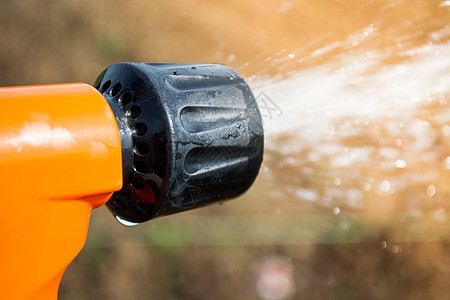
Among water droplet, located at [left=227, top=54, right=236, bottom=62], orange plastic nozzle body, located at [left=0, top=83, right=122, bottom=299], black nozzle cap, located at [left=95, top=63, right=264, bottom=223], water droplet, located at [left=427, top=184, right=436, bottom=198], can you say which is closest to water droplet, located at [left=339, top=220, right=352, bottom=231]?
water droplet, located at [left=427, top=184, right=436, bottom=198]

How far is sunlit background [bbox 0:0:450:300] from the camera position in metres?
1.47

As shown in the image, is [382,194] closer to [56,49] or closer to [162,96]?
[162,96]

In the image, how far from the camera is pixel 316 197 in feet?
5.13

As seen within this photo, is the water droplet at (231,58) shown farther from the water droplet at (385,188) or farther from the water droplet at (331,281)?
the water droplet at (331,281)

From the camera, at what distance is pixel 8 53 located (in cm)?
169

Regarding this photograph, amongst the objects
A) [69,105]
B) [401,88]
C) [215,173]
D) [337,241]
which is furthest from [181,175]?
[337,241]

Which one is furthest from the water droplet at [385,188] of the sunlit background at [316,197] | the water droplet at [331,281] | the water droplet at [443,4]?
the water droplet at [443,4]

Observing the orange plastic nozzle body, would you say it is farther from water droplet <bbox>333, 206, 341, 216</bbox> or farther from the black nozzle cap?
water droplet <bbox>333, 206, 341, 216</bbox>

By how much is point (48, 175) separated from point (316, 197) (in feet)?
3.70

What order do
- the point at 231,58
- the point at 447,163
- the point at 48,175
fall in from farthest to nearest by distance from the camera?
the point at 231,58, the point at 447,163, the point at 48,175

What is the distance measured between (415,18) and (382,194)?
1.79 ft

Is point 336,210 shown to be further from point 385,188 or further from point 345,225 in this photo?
point 385,188

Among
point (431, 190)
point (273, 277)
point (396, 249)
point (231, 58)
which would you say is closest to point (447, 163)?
point (431, 190)

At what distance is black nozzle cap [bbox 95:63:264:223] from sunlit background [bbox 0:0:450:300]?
71 centimetres
